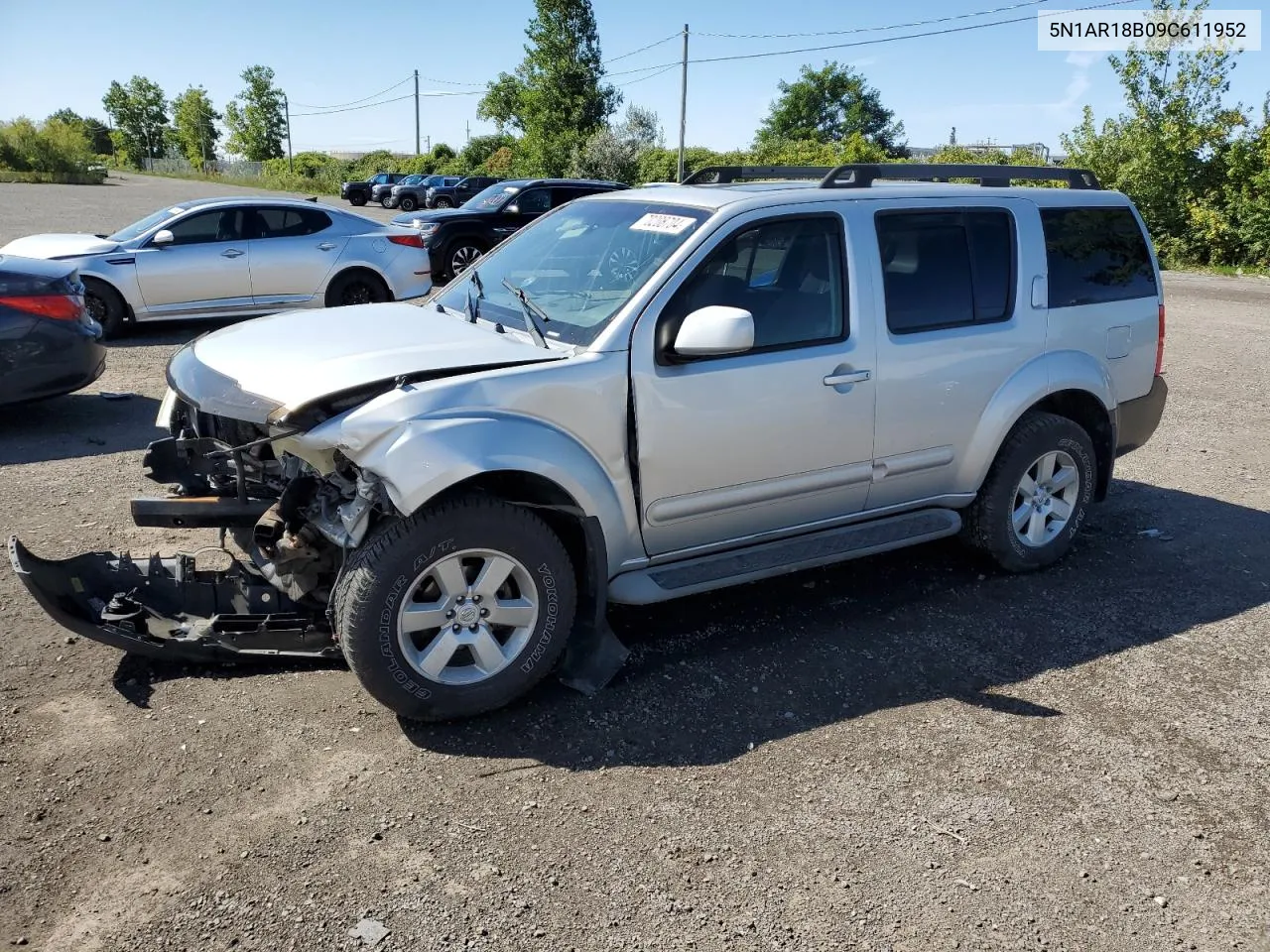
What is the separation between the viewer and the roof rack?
16.2ft

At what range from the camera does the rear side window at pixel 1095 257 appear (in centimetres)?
523

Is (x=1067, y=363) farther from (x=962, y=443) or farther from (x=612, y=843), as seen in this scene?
(x=612, y=843)

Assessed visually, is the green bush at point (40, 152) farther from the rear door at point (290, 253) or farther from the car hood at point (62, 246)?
the rear door at point (290, 253)

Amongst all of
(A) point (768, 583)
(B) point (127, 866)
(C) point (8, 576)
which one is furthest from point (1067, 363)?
(C) point (8, 576)

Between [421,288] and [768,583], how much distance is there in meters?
8.34

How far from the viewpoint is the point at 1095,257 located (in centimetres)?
540

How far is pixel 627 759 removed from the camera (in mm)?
3592

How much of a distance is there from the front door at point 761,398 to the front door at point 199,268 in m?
8.70

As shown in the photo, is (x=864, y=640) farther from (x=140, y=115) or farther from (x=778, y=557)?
(x=140, y=115)

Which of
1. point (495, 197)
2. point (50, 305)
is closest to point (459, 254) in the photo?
point (495, 197)

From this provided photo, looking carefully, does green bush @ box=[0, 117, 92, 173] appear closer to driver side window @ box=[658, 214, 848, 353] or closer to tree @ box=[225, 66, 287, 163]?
tree @ box=[225, 66, 287, 163]

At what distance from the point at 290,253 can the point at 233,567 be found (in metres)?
8.19

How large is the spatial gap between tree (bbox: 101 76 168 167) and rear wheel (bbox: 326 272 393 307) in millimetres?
122493

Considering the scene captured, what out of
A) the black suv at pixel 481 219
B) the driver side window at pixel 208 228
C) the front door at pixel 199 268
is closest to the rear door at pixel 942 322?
the front door at pixel 199 268
